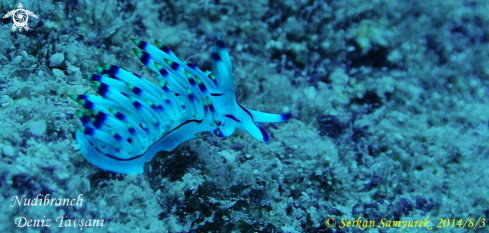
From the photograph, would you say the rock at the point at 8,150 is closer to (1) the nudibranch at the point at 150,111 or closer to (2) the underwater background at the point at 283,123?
(2) the underwater background at the point at 283,123

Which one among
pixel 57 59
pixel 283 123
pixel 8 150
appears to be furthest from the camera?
pixel 283 123

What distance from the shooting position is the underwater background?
1.94 m

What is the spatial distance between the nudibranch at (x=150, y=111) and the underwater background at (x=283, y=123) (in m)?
0.14

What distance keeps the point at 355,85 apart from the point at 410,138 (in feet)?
2.20

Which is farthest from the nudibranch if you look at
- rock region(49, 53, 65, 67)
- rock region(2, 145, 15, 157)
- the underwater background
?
rock region(49, 53, 65, 67)

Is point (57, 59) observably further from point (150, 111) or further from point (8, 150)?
point (150, 111)

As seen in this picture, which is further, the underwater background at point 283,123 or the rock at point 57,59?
the rock at point 57,59

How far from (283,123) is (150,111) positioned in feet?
4.12

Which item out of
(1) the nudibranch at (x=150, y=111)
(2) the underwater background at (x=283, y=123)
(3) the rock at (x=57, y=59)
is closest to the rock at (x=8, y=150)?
(2) the underwater background at (x=283, y=123)

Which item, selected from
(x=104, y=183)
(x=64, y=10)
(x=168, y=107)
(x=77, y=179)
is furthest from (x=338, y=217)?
(x=64, y=10)

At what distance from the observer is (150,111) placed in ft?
6.36

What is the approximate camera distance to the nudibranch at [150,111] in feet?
6.11

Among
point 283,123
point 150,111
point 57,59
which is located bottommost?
point 283,123

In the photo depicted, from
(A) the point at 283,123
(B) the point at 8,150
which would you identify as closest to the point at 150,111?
(B) the point at 8,150
